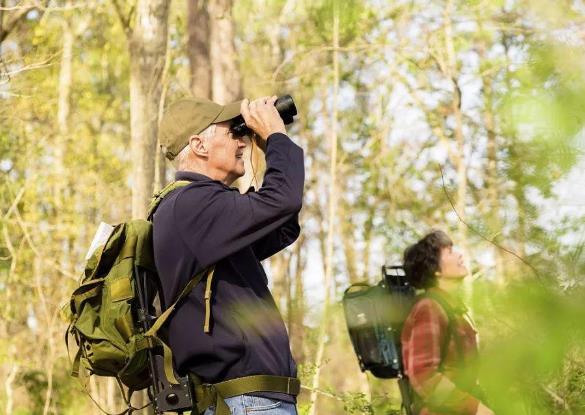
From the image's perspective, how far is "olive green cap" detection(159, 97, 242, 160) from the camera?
3096mm

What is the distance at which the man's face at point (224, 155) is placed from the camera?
10.1 feet

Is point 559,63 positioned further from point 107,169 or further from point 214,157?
point 107,169

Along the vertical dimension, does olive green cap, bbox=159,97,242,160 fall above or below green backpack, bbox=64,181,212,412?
above

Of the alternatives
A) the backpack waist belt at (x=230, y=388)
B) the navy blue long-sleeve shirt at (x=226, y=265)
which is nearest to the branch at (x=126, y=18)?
the navy blue long-sleeve shirt at (x=226, y=265)

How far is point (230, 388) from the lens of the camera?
9.20 feet

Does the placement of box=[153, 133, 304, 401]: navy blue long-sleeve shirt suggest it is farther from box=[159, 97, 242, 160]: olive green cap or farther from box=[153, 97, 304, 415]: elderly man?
box=[159, 97, 242, 160]: olive green cap

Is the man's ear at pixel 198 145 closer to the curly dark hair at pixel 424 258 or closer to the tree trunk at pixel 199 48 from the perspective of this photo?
the curly dark hair at pixel 424 258

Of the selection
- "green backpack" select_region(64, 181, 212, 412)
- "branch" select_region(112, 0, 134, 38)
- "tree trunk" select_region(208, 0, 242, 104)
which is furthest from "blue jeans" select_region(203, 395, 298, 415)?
"tree trunk" select_region(208, 0, 242, 104)

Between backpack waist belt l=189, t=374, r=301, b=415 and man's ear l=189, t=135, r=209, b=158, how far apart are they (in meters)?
0.65

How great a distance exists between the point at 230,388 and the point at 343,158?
1441cm

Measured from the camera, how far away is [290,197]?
2.82 metres

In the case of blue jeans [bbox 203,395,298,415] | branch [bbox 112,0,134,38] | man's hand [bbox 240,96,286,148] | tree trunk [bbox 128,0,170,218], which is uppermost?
branch [bbox 112,0,134,38]

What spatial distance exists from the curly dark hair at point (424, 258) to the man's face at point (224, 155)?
199 centimetres

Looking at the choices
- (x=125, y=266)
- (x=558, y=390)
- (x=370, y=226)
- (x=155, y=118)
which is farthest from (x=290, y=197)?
(x=370, y=226)
